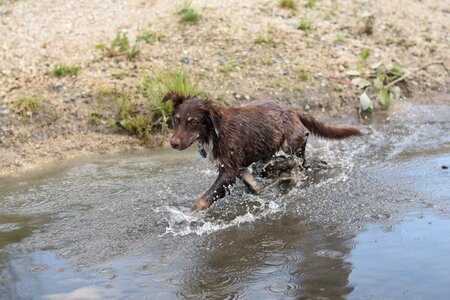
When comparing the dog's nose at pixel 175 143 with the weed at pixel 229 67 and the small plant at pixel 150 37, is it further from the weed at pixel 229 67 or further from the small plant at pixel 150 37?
the small plant at pixel 150 37

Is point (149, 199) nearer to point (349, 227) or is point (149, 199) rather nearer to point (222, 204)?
point (222, 204)

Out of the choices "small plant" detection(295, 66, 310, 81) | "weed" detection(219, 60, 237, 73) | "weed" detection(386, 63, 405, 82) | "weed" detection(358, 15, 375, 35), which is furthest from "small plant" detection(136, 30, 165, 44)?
"weed" detection(386, 63, 405, 82)

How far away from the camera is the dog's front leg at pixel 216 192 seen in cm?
665

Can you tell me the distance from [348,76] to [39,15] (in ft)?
18.4

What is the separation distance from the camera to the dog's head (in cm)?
653

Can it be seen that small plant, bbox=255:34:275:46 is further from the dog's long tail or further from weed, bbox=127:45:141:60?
the dog's long tail

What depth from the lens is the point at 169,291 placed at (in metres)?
5.05

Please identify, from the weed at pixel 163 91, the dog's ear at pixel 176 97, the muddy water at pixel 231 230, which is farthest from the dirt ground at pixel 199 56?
the dog's ear at pixel 176 97

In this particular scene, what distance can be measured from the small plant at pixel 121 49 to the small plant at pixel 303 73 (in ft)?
8.78

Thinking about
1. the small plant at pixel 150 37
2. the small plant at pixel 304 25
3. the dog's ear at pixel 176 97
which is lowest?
the dog's ear at pixel 176 97

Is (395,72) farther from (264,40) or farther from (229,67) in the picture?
(229,67)

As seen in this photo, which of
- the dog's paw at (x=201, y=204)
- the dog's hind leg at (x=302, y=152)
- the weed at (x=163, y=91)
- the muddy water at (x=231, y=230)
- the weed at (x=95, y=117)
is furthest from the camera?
the weed at (x=95, y=117)

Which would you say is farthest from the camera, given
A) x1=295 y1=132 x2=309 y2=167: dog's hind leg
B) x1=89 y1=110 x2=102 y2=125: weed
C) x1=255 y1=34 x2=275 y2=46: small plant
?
x1=255 y1=34 x2=275 y2=46: small plant

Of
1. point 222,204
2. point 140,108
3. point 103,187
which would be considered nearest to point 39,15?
point 140,108
